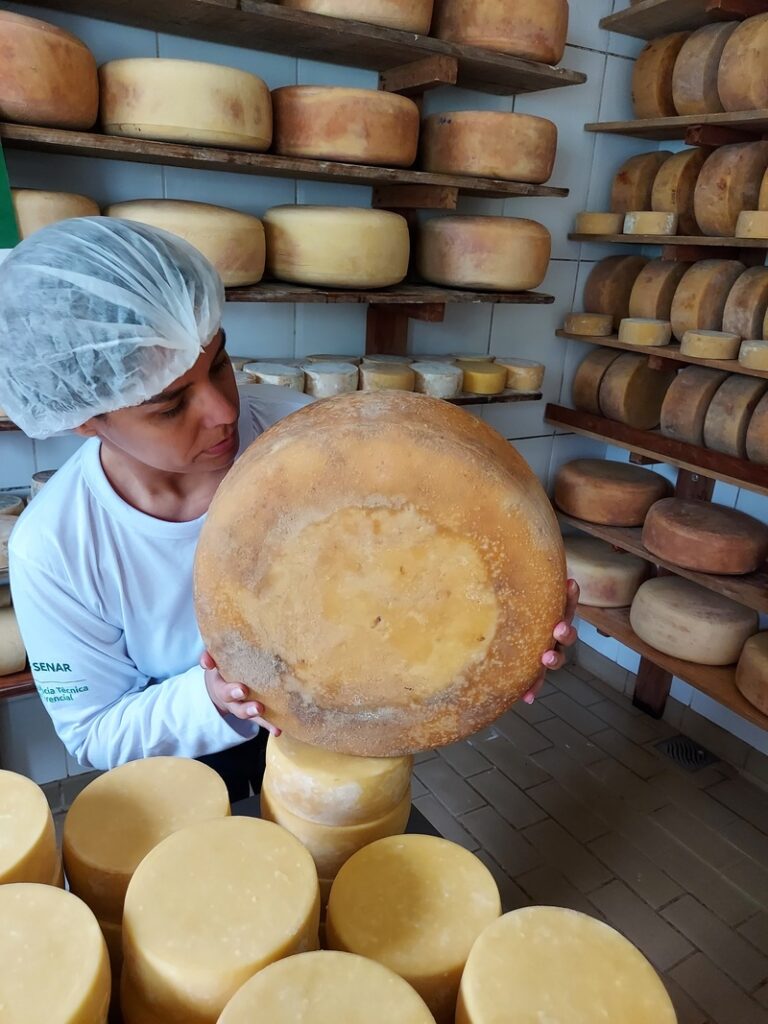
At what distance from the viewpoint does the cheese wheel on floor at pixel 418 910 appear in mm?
649

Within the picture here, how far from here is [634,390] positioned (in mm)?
2619

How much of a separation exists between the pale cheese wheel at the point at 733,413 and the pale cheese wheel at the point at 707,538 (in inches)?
9.5

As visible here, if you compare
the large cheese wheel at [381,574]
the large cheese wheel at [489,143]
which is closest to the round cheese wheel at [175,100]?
the large cheese wheel at [489,143]

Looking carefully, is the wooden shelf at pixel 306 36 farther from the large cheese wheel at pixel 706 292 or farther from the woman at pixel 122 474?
the woman at pixel 122 474

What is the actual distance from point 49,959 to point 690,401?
2.30m

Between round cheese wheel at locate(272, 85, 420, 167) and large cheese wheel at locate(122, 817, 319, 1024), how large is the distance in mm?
Result: 1634

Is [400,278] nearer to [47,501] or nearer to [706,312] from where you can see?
[706,312]

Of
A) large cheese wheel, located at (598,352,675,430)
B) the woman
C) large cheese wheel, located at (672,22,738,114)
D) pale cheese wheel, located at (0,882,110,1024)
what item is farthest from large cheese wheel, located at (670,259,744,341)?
pale cheese wheel, located at (0,882,110,1024)

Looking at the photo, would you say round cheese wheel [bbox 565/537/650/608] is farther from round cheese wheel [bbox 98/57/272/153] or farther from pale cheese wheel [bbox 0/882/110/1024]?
pale cheese wheel [bbox 0/882/110/1024]

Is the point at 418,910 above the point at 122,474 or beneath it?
beneath

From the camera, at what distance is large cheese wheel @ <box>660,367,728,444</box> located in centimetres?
236

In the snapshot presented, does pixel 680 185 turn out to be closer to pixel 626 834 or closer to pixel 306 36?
pixel 306 36

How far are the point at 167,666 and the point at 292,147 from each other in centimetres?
131

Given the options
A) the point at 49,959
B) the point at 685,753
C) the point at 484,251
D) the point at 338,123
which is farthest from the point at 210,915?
the point at 685,753
